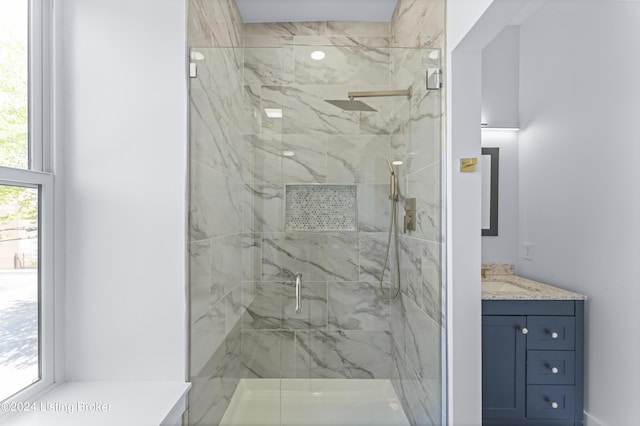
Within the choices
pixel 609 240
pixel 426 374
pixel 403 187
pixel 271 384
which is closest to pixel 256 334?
pixel 271 384

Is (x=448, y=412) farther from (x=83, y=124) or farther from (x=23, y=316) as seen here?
(x=83, y=124)

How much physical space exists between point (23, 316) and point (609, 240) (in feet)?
9.09

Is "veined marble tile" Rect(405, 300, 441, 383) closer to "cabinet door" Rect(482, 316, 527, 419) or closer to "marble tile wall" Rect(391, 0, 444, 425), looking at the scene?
"marble tile wall" Rect(391, 0, 444, 425)

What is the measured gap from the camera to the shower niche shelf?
69.8 inches

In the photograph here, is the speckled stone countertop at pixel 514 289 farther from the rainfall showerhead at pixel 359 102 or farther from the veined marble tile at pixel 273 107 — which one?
the veined marble tile at pixel 273 107

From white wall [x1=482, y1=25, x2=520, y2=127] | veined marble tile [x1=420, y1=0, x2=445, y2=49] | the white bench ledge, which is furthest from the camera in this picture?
white wall [x1=482, y1=25, x2=520, y2=127]

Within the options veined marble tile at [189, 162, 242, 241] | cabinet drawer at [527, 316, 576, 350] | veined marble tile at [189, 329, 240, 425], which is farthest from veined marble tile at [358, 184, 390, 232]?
cabinet drawer at [527, 316, 576, 350]

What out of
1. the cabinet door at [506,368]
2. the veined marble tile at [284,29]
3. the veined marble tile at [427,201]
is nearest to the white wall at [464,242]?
the veined marble tile at [427,201]

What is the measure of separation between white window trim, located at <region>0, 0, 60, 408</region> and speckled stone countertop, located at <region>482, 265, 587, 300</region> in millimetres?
2133

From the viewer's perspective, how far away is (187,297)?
59.2 inches

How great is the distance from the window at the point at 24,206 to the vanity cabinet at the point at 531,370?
218 centimetres

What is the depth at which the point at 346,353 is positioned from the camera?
182 cm

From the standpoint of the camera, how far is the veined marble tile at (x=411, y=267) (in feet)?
5.98

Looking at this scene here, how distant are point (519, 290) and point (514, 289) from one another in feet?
0.16
